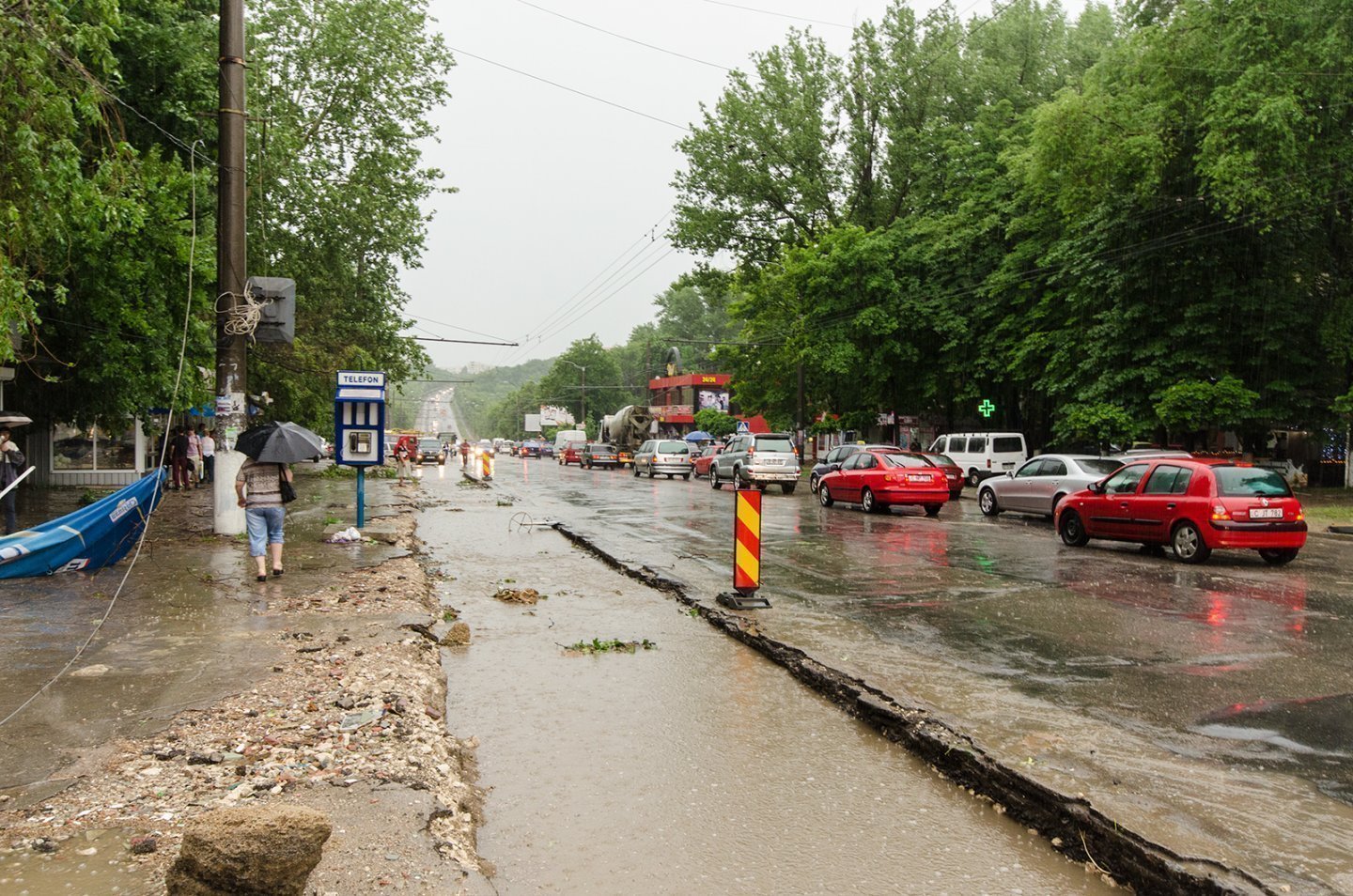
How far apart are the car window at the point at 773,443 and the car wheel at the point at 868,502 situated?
8.11 meters

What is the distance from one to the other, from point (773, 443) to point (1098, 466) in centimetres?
1217

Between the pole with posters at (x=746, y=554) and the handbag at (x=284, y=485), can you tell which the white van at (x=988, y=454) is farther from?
the handbag at (x=284, y=485)

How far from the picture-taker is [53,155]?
8922 mm

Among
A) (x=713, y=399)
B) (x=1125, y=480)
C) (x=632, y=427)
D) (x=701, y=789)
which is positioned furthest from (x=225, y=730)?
(x=713, y=399)

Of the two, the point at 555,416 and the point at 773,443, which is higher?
the point at 555,416

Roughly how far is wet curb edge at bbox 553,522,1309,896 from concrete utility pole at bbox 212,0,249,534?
30.1 feet

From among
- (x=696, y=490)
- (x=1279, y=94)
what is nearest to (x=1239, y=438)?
(x=1279, y=94)

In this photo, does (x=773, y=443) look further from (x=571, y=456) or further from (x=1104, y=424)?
(x=571, y=456)

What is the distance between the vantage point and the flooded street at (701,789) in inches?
145

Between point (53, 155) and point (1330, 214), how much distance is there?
27.1 metres

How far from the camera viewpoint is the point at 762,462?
28.9 m

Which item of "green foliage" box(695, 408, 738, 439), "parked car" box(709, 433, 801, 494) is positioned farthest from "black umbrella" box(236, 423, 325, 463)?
"green foliage" box(695, 408, 738, 439)

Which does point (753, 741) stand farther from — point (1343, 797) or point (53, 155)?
point (53, 155)

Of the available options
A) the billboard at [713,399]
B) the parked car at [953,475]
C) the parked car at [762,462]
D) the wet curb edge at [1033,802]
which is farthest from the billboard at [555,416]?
the wet curb edge at [1033,802]
